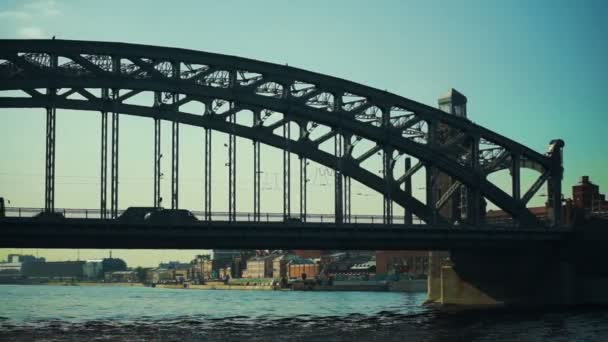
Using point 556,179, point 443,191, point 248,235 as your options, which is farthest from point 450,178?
point 248,235

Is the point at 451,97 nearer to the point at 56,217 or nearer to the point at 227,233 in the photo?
the point at 227,233

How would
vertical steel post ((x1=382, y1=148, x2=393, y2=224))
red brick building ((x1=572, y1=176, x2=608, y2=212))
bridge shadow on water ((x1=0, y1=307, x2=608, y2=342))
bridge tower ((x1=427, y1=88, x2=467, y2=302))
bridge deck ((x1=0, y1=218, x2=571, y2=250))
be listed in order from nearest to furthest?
bridge shadow on water ((x1=0, y1=307, x2=608, y2=342))
bridge deck ((x1=0, y1=218, x2=571, y2=250))
vertical steel post ((x1=382, y1=148, x2=393, y2=224))
bridge tower ((x1=427, y1=88, x2=467, y2=302))
red brick building ((x1=572, y1=176, x2=608, y2=212))

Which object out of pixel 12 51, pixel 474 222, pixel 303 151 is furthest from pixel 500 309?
pixel 12 51

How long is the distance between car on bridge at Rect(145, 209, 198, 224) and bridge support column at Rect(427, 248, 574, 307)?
3261cm

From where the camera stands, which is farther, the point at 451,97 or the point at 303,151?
the point at 451,97

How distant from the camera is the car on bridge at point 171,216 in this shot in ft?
229

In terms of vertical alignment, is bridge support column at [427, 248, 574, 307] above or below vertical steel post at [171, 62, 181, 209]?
below

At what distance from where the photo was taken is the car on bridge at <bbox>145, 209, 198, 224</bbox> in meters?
69.8

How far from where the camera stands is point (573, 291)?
89.6 meters

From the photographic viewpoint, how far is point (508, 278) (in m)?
91.2

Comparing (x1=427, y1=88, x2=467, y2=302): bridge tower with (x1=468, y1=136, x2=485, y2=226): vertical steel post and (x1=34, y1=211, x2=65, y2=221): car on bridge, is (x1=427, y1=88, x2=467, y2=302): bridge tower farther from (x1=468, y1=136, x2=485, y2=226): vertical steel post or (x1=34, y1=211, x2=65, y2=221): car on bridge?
(x1=34, y1=211, x2=65, y2=221): car on bridge

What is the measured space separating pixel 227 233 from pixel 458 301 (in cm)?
3126

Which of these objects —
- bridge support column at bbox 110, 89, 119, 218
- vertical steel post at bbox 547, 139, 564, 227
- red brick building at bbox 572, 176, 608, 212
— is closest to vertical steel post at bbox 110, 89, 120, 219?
bridge support column at bbox 110, 89, 119, 218

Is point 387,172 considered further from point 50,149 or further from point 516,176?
point 50,149
